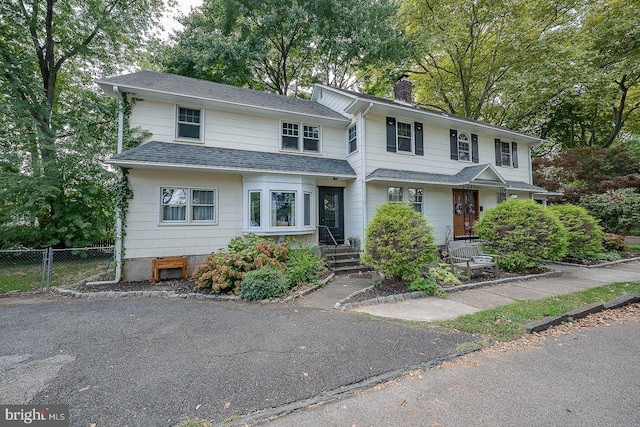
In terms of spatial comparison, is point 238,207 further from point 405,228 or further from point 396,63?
point 396,63

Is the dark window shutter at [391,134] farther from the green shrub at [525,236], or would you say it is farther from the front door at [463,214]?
the green shrub at [525,236]

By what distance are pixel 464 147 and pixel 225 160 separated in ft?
34.9

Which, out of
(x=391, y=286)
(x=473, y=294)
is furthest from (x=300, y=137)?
(x=473, y=294)

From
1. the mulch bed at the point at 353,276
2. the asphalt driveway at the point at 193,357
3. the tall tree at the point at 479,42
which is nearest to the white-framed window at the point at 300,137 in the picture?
the mulch bed at the point at 353,276

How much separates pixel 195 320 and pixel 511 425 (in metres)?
4.70

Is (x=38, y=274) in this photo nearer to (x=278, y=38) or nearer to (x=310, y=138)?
(x=310, y=138)

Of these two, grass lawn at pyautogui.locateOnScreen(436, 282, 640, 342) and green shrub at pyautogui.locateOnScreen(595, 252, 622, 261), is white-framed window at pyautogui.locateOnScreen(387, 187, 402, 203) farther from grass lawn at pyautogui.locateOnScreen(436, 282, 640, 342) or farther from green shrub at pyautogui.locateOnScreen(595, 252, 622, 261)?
green shrub at pyautogui.locateOnScreen(595, 252, 622, 261)

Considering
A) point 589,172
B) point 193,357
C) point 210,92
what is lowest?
point 193,357

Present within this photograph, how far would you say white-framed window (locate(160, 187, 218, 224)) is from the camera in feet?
27.6

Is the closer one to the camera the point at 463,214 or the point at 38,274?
the point at 38,274

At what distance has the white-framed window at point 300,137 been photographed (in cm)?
1042

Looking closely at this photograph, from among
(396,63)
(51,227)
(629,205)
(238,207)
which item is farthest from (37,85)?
(629,205)

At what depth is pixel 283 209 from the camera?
9344 millimetres

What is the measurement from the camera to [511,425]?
2205 mm
